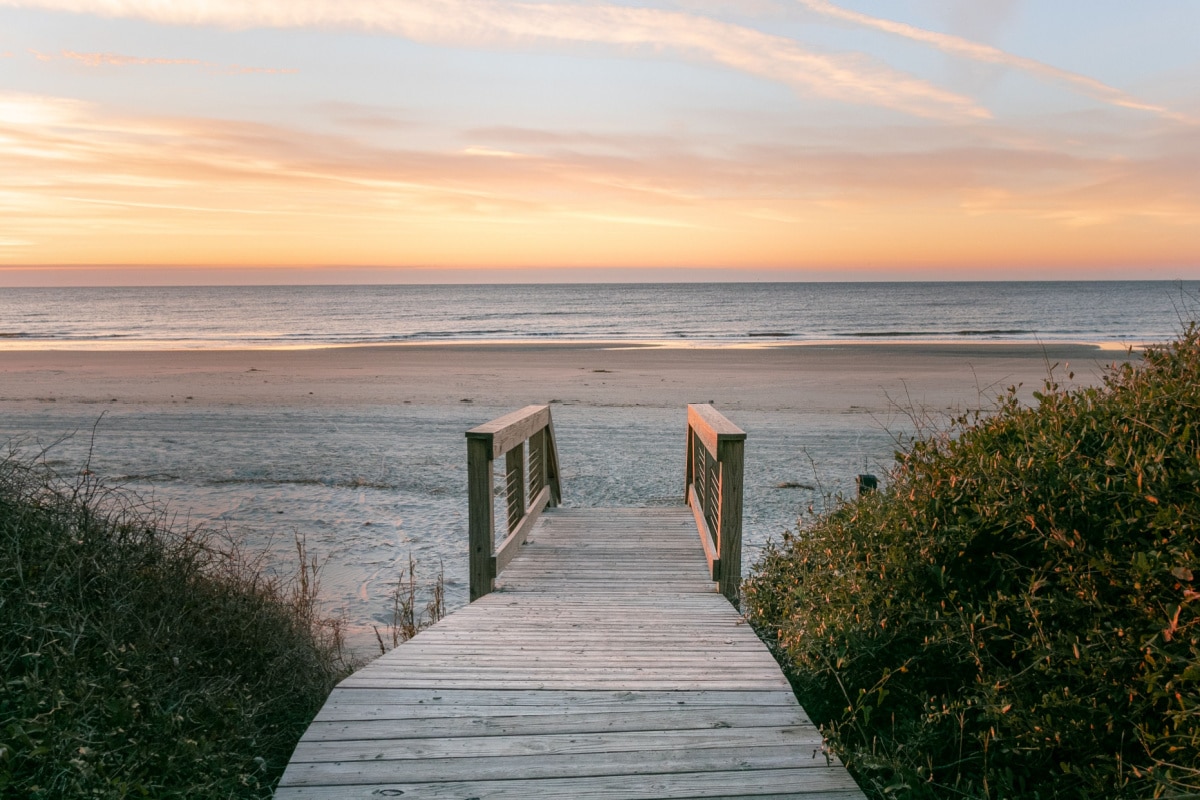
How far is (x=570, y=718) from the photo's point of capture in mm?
2709

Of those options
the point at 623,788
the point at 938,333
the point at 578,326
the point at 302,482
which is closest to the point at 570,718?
the point at 623,788

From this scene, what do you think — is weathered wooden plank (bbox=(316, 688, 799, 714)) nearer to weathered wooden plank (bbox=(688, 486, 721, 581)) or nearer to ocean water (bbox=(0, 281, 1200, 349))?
weathered wooden plank (bbox=(688, 486, 721, 581))

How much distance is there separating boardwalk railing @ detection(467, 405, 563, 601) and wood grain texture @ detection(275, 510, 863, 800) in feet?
1.78

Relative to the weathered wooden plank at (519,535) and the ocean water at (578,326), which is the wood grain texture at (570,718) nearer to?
the weathered wooden plank at (519,535)

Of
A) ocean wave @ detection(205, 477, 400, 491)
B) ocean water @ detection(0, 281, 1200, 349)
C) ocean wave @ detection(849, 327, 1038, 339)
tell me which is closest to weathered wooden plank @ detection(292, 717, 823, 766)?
ocean wave @ detection(205, 477, 400, 491)

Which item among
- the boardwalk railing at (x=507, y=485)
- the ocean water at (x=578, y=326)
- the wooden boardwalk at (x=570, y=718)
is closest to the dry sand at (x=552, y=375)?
the ocean water at (x=578, y=326)

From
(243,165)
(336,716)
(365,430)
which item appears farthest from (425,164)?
(336,716)

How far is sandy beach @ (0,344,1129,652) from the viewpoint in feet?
25.0

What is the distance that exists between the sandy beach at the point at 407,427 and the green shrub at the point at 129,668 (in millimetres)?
1438

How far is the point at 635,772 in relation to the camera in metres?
2.36

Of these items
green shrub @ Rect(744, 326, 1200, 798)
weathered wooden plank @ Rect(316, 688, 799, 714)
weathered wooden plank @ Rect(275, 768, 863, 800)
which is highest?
green shrub @ Rect(744, 326, 1200, 798)

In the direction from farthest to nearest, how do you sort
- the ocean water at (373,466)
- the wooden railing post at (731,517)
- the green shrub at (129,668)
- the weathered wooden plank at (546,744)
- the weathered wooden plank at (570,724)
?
the ocean water at (373,466)
the wooden railing post at (731,517)
the weathered wooden plank at (570,724)
the weathered wooden plank at (546,744)
the green shrub at (129,668)

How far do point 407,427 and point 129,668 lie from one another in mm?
10432

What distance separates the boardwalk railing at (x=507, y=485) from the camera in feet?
15.5
